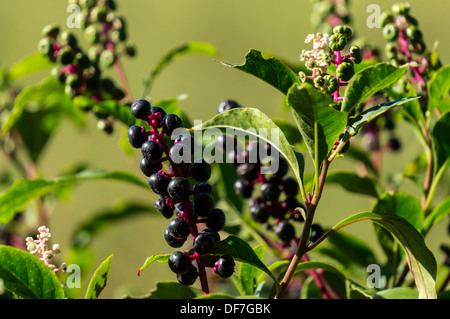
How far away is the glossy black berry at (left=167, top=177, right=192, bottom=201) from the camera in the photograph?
3.46 feet

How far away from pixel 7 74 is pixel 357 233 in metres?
3.16

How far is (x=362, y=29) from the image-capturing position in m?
5.45

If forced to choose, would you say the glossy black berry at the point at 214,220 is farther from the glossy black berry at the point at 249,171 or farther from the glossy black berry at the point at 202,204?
the glossy black berry at the point at 249,171

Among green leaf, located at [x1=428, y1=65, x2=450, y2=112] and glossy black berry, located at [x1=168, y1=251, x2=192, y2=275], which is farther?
green leaf, located at [x1=428, y1=65, x2=450, y2=112]

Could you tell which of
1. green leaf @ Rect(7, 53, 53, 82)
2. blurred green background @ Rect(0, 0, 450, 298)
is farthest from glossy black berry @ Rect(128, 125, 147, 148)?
blurred green background @ Rect(0, 0, 450, 298)

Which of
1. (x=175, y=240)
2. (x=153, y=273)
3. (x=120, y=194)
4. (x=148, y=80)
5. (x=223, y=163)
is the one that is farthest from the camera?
(x=120, y=194)

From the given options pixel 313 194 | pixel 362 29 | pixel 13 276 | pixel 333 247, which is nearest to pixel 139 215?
pixel 333 247

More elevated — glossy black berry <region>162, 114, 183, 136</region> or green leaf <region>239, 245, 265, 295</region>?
glossy black berry <region>162, 114, 183, 136</region>

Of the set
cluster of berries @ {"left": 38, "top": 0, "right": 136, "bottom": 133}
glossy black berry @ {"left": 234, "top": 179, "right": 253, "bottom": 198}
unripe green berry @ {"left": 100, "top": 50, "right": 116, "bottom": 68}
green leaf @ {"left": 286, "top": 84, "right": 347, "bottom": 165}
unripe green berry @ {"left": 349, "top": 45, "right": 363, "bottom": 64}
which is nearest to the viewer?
green leaf @ {"left": 286, "top": 84, "right": 347, "bottom": 165}

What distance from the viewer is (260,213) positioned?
1.46 metres

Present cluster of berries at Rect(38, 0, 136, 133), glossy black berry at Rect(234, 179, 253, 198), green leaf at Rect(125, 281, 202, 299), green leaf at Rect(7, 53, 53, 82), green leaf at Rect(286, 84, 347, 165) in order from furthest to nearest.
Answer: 1. green leaf at Rect(7, 53, 53, 82)
2. cluster of berries at Rect(38, 0, 136, 133)
3. glossy black berry at Rect(234, 179, 253, 198)
4. green leaf at Rect(125, 281, 202, 299)
5. green leaf at Rect(286, 84, 347, 165)

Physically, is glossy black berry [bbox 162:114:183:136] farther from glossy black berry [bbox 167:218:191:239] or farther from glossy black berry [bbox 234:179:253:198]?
glossy black berry [bbox 234:179:253:198]

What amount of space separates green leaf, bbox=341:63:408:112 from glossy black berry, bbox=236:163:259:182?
1.48 ft

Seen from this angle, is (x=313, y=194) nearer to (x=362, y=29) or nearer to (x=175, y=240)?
(x=175, y=240)
